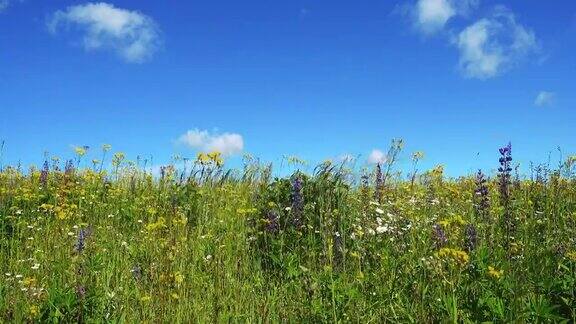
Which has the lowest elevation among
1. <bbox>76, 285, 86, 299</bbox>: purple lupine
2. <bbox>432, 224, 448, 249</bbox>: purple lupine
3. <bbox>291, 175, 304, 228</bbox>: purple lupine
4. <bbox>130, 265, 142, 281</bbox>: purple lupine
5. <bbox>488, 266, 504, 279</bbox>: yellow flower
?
<bbox>76, 285, 86, 299</bbox>: purple lupine

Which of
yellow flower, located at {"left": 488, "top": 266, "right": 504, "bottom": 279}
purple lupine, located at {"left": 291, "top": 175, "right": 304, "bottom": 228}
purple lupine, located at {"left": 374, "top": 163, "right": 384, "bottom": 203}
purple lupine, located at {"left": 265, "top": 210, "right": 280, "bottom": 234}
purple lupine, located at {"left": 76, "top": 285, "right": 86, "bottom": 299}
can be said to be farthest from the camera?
purple lupine, located at {"left": 374, "top": 163, "right": 384, "bottom": 203}

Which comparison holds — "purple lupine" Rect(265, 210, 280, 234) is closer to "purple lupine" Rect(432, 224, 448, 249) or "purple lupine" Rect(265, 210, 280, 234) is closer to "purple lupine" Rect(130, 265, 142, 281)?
"purple lupine" Rect(130, 265, 142, 281)

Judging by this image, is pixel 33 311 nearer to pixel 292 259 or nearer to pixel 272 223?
pixel 292 259

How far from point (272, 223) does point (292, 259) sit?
101 centimetres

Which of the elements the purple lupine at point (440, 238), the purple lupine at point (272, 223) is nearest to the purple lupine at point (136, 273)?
the purple lupine at point (272, 223)

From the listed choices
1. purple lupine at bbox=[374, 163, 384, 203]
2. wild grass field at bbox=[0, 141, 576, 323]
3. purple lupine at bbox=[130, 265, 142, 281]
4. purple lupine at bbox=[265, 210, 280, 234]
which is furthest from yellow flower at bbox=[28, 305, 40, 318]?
purple lupine at bbox=[374, 163, 384, 203]

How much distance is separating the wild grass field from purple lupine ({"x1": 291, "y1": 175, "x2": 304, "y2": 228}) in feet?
0.06

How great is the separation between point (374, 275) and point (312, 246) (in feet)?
3.64

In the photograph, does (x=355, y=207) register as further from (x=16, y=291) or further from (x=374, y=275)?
(x=16, y=291)

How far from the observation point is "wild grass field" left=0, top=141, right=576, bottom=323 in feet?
11.3

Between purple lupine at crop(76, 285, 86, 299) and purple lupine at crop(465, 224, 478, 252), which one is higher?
purple lupine at crop(465, 224, 478, 252)

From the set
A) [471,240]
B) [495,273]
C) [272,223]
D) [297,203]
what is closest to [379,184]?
[297,203]

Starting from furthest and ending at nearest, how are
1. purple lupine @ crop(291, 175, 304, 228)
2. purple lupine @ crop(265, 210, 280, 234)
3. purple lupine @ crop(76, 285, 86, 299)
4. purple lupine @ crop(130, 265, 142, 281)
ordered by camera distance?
purple lupine @ crop(291, 175, 304, 228)
purple lupine @ crop(265, 210, 280, 234)
purple lupine @ crop(130, 265, 142, 281)
purple lupine @ crop(76, 285, 86, 299)

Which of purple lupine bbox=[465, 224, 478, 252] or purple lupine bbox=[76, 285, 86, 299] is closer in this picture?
purple lupine bbox=[76, 285, 86, 299]
